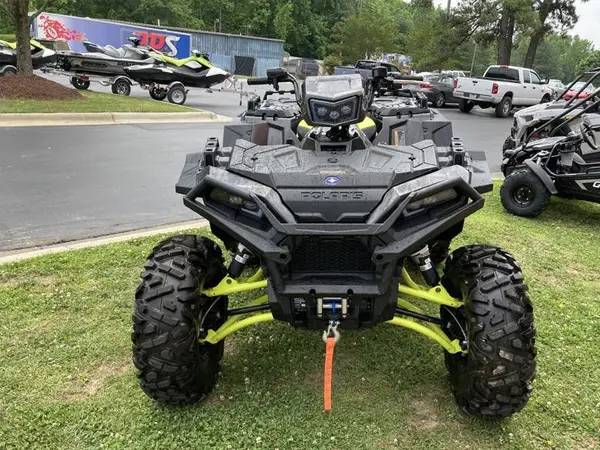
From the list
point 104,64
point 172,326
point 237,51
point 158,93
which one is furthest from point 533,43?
point 172,326

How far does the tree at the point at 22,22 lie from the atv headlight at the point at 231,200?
14.0 m

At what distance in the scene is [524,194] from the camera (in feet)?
22.8

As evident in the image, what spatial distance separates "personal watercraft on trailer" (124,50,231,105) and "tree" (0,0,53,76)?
3.04 meters

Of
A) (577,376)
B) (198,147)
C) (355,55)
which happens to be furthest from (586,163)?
(355,55)

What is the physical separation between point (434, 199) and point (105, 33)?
39283 mm

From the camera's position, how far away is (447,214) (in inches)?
104

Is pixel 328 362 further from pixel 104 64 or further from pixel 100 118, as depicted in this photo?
pixel 104 64

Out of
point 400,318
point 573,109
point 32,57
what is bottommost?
point 400,318

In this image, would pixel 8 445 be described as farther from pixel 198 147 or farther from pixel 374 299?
pixel 198 147

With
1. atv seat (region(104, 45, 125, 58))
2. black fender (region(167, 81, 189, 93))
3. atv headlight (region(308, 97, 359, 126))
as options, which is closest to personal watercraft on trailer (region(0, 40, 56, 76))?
atv seat (region(104, 45, 125, 58))

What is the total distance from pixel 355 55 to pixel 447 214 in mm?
49366

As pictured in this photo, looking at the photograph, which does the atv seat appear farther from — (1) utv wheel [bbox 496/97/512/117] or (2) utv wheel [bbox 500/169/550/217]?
(2) utv wheel [bbox 500/169/550/217]

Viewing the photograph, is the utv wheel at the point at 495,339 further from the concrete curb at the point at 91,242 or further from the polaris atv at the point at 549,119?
the polaris atv at the point at 549,119

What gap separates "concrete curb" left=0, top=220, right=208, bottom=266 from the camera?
4898 millimetres
